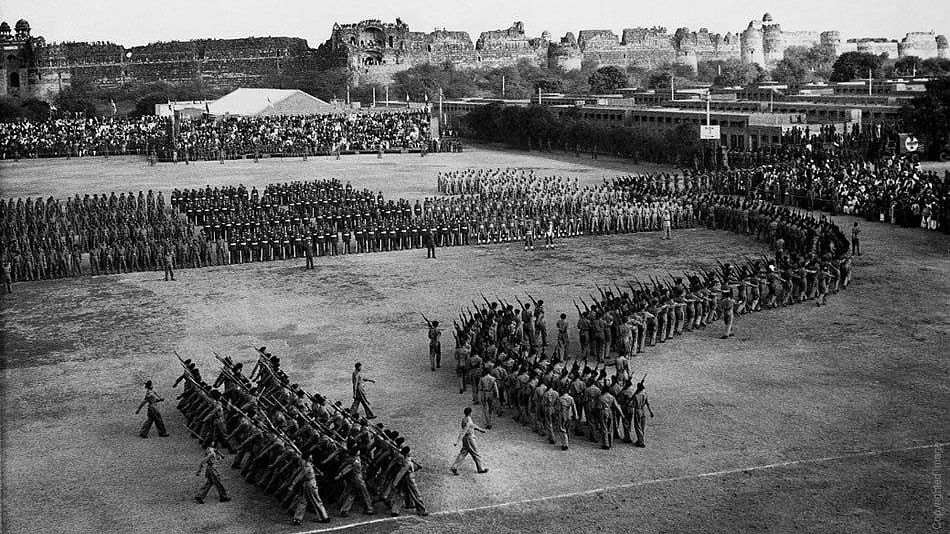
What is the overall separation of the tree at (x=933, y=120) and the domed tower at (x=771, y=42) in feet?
371

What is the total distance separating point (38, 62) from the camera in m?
111

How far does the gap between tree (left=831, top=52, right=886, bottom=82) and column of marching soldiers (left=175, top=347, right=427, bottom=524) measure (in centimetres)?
9329

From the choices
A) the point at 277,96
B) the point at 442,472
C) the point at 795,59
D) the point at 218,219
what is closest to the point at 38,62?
the point at 277,96

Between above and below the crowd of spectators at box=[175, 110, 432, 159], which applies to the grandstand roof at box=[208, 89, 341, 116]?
above

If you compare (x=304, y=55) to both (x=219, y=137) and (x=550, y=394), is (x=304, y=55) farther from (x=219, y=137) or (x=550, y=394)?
(x=550, y=394)

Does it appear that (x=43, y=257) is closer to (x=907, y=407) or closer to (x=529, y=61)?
(x=907, y=407)

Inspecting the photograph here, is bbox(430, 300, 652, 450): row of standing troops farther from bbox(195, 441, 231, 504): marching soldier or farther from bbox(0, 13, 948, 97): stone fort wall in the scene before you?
bbox(0, 13, 948, 97): stone fort wall

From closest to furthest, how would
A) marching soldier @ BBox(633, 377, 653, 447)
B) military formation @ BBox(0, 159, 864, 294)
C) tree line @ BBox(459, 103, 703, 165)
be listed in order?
marching soldier @ BBox(633, 377, 653, 447), military formation @ BBox(0, 159, 864, 294), tree line @ BBox(459, 103, 703, 165)

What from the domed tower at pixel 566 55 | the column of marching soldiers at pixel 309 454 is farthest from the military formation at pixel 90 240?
the domed tower at pixel 566 55

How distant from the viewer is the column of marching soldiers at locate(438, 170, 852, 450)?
14289 mm

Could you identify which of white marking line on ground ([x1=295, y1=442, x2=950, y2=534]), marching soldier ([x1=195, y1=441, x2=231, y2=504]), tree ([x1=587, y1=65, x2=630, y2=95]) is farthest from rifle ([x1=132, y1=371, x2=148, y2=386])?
tree ([x1=587, y1=65, x2=630, y2=95])

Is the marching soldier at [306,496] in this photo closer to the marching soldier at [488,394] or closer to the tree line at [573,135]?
the marching soldier at [488,394]

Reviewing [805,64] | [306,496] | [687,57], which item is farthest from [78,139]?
[805,64]

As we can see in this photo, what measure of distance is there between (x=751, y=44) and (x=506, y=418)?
146612mm
